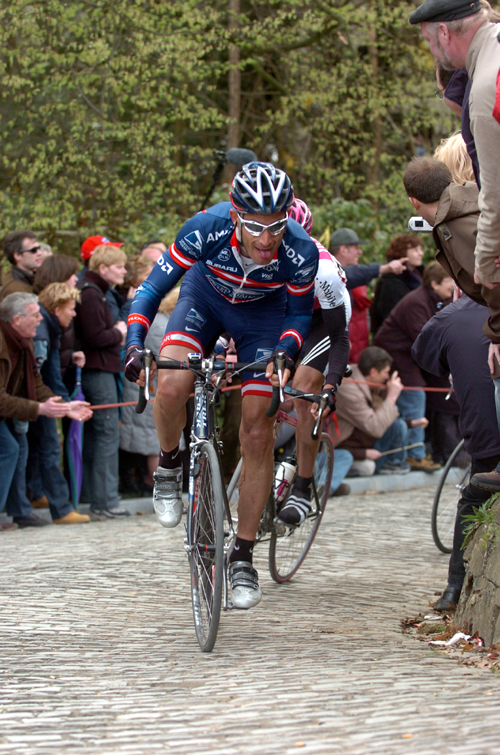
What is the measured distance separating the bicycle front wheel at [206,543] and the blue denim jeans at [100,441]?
Answer: 4850 millimetres

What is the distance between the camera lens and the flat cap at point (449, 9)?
4.62 m

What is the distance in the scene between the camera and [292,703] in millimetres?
3912

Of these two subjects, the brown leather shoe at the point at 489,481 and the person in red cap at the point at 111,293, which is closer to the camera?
the brown leather shoe at the point at 489,481

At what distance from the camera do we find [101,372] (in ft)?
33.5

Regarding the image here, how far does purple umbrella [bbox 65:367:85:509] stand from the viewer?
32.6 ft

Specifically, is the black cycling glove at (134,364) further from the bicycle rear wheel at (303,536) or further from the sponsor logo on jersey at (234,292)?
the bicycle rear wheel at (303,536)

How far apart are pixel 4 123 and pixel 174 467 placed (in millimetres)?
10216

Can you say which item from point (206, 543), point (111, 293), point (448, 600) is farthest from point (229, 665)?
point (111, 293)

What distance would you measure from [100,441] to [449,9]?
21.2 feet

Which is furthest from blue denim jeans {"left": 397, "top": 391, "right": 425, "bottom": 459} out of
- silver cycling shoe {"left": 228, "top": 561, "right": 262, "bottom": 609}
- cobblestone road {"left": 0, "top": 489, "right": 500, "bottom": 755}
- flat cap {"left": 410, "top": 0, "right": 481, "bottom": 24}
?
flat cap {"left": 410, "top": 0, "right": 481, "bottom": 24}

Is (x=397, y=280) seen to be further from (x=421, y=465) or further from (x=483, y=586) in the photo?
(x=483, y=586)

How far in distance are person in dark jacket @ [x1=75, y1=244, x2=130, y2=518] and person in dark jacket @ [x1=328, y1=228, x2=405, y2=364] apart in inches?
102

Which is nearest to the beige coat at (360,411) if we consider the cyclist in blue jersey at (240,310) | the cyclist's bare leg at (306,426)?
the cyclist's bare leg at (306,426)

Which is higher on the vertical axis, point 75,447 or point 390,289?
point 390,289
